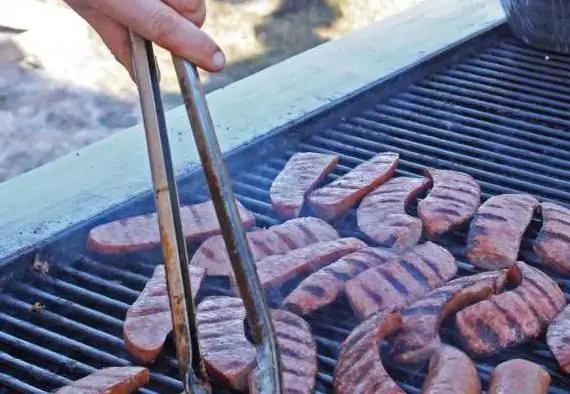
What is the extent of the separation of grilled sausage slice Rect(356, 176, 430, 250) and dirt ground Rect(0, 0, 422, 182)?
2.82 m

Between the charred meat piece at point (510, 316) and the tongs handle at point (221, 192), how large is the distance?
0.81 metres

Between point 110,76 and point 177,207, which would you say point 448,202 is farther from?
point 110,76

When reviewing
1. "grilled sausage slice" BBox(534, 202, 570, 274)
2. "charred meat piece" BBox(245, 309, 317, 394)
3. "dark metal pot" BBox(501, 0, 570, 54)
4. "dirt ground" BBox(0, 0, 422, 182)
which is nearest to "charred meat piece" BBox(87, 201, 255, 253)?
"charred meat piece" BBox(245, 309, 317, 394)

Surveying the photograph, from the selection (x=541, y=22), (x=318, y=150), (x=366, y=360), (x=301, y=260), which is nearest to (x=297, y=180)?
(x=318, y=150)

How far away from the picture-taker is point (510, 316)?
7.16 feet

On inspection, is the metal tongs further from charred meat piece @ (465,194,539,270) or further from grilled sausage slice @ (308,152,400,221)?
grilled sausage slice @ (308,152,400,221)

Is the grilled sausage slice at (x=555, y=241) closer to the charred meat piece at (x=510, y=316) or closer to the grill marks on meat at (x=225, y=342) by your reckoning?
the charred meat piece at (x=510, y=316)

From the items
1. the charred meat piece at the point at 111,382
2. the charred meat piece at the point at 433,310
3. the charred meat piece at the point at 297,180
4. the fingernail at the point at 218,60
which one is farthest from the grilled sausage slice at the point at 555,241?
the fingernail at the point at 218,60

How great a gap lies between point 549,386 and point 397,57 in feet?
5.88

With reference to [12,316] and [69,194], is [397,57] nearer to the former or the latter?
[69,194]

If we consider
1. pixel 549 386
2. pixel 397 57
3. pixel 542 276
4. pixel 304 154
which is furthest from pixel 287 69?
pixel 549 386

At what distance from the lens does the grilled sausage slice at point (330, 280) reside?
7.46 ft

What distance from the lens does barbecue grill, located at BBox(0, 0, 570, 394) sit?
220cm

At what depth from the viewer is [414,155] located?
9.82 ft
